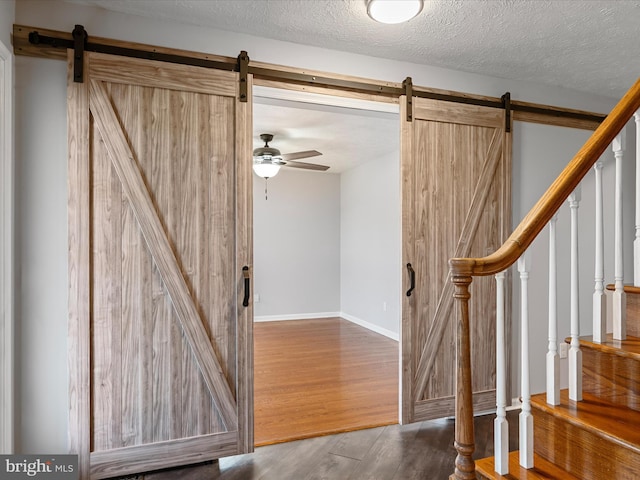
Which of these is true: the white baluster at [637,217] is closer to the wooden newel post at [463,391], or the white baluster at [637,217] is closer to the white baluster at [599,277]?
the white baluster at [599,277]

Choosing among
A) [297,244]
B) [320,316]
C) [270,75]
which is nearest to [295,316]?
[320,316]

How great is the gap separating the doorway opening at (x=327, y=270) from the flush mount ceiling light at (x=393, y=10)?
64 centimetres

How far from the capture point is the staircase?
138cm

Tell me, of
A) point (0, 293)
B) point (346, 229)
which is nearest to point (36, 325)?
point (0, 293)

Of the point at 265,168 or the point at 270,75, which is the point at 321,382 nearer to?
the point at 265,168

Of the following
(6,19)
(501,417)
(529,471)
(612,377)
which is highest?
(6,19)

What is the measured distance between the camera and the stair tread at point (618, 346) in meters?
1.57

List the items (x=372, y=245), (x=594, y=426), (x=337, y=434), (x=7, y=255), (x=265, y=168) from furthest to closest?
(x=372, y=245)
(x=265, y=168)
(x=337, y=434)
(x=7, y=255)
(x=594, y=426)

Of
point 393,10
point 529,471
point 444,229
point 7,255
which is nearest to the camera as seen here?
point 529,471

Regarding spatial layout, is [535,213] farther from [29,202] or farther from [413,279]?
[29,202]

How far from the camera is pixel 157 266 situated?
Answer: 2354 mm

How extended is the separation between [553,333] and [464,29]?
1.93 meters

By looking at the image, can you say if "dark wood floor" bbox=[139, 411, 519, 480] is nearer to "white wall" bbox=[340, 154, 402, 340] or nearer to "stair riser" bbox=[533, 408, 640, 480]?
"stair riser" bbox=[533, 408, 640, 480]

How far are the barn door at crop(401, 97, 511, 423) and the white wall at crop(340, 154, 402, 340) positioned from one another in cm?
182
